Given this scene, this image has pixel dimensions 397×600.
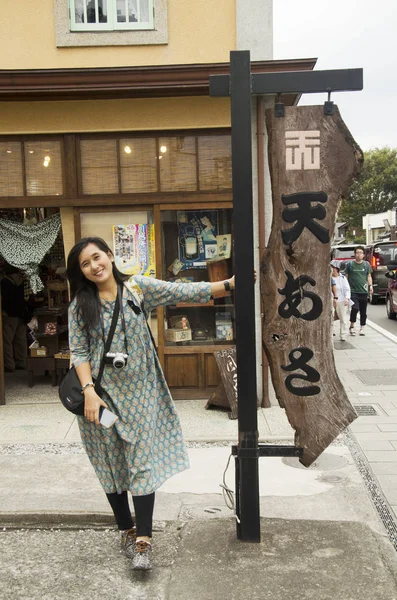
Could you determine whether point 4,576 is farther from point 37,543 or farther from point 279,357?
point 279,357

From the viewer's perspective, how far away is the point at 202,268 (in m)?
7.87

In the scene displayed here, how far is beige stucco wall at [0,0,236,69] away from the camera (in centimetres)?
729

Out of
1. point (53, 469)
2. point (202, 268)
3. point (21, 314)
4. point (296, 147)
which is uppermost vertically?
point (296, 147)

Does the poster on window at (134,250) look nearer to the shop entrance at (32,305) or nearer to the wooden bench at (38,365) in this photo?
the shop entrance at (32,305)

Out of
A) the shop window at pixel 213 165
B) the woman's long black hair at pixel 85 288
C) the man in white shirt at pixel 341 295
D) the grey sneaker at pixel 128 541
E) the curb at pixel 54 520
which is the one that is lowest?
the curb at pixel 54 520

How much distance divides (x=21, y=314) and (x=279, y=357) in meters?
6.95

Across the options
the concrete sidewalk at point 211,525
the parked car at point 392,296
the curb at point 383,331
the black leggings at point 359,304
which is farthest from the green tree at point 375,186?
the concrete sidewalk at point 211,525

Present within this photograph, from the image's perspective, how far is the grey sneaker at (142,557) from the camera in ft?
12.1

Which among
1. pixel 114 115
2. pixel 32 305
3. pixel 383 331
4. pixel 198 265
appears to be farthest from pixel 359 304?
pixel 114 115

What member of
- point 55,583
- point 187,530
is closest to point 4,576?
point 55,583

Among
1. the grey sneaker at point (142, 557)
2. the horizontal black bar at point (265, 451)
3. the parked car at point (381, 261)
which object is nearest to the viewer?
the grey sneaker at point (142, 557)

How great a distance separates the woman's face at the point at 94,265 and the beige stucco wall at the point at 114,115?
13.1ft

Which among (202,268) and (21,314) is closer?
(202,268)

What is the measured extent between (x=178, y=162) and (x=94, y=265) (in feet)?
13.3
